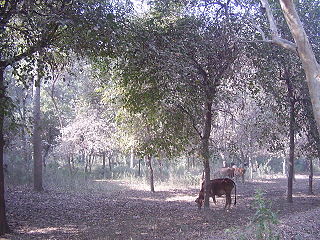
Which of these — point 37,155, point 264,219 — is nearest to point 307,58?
point 264,219

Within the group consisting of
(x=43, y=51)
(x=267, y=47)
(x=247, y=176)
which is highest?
(x=267, y=47)

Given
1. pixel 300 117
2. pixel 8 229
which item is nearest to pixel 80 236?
pixel 8 229

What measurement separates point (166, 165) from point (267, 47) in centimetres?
2407

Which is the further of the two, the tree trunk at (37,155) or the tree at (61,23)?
the tree trunk at (37,155)

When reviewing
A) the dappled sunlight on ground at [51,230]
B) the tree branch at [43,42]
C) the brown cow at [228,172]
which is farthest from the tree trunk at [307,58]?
the brown cow at [228,172]

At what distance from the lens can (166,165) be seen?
34344mm

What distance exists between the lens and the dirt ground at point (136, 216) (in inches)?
356

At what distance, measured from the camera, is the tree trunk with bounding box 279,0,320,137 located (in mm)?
6590

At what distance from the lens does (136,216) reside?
12.1m

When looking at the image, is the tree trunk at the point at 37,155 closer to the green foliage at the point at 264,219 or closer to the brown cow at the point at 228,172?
the brown cow at the point at 228,172

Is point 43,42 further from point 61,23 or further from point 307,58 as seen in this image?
point 307,58

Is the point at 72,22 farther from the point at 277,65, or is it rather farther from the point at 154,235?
the point at 277,65

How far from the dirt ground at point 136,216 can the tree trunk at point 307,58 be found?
2.16 meters

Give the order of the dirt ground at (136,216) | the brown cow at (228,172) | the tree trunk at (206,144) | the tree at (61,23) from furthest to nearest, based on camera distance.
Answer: the brown cow at (228,172) → the tree trunk at (206,144) → the dirt ground at (136,216) → the tree at (61,23)
